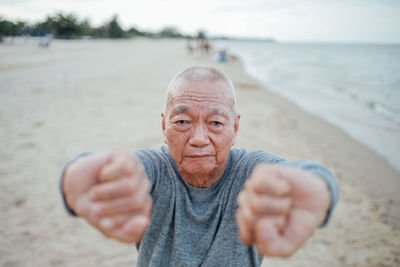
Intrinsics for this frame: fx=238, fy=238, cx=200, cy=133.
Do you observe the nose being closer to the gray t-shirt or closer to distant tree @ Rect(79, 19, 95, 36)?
the gray t-shirt

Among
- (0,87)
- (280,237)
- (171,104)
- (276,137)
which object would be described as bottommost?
(276,137)

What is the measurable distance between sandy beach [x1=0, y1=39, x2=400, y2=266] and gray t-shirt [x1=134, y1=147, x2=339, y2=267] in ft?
6.56

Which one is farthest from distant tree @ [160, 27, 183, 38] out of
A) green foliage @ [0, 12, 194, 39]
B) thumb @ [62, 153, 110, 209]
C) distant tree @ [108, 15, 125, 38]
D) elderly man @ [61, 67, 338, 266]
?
thumb @ [62, 153, 110, 209]

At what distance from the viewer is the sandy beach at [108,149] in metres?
3.25

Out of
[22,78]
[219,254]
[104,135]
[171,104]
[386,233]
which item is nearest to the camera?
[219,254]

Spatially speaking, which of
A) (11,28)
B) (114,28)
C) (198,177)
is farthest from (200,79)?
(114,28)

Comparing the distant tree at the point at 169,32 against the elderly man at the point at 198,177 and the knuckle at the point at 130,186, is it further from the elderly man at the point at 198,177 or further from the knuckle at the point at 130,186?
the knuckle at the point at 130,186

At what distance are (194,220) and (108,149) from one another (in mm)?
4693

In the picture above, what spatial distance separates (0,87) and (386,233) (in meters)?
13.6

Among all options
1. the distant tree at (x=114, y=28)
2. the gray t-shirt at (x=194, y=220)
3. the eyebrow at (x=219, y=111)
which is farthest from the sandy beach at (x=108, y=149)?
the distant tree at (x=114, y=28)

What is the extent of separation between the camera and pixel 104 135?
637 cm

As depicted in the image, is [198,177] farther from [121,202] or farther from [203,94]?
[121,202]

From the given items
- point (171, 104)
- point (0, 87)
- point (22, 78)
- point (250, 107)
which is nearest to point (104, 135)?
point (171, 104)

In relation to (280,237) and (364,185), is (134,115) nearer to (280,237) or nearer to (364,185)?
(364,185)
